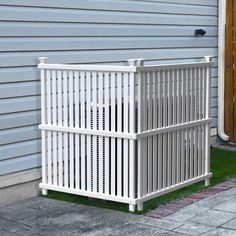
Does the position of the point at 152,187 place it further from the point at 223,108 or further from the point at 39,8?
the point at 223,108

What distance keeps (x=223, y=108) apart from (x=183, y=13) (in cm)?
177

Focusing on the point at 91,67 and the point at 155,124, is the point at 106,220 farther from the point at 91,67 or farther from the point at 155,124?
the point at 91,67

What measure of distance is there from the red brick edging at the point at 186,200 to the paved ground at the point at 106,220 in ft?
0.27

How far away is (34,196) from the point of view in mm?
6676

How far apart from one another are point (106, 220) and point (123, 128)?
0.89 m

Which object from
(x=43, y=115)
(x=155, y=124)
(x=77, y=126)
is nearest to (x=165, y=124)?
(x=155, y=124)

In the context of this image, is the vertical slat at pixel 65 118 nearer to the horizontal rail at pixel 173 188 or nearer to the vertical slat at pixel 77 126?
the vertical slat at pixel 77 126

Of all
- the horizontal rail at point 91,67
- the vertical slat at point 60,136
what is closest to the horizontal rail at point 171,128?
the horizontal rail at point 91,67

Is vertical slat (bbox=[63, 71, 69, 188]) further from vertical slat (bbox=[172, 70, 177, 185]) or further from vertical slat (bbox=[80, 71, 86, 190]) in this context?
vertical slat (bbox=[172, 70, 177, 185])

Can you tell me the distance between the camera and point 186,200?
644cm

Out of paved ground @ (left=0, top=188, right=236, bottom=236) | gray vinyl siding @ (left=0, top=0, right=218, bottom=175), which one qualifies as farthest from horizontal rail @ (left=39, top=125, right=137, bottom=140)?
paved ground @ (left=0, top=188, right=236, bottom=236)

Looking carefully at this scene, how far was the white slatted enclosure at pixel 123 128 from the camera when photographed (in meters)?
5.94

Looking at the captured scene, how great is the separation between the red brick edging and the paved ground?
0.27ft

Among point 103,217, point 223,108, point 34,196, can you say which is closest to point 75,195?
point 34,196
